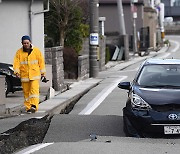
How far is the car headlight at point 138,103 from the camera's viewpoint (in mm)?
10305

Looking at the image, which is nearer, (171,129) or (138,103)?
(171,129)

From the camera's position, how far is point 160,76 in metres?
11.5

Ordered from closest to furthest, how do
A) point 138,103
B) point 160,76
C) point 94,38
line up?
point 138,103 → point 160,76 → point 94,38

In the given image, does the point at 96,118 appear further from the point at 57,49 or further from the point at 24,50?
the point at 57,49

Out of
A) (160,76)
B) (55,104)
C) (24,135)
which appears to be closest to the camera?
(24,135)

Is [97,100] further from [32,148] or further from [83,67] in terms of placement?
[83,67]

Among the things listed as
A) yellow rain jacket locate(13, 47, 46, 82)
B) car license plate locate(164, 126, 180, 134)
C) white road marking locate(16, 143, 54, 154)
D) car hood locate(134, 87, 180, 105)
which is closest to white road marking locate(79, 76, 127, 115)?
yellow rain jacket locate(13, 47, 46, 82)

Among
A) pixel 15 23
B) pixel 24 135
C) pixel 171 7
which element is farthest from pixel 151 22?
pixel 24 135

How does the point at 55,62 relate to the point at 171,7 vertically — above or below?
below

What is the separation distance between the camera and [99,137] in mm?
10625

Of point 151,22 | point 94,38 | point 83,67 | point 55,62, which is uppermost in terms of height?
point 151,22

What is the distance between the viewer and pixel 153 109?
10.2 metres

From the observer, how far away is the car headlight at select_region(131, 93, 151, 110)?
33.8 ft

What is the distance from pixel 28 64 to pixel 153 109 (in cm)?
471
